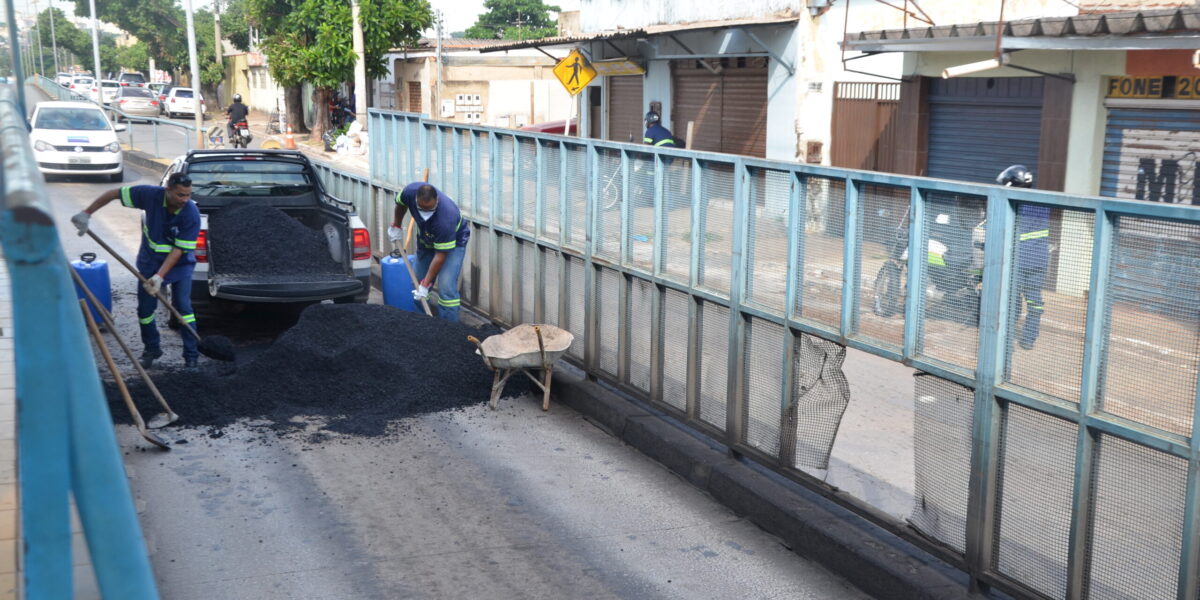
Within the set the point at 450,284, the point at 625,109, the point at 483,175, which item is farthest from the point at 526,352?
the point at 625,109

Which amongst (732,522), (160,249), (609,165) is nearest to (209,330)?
(160,249)

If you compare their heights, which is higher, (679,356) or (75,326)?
(75,326)

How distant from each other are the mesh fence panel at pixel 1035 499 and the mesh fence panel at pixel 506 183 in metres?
6.14

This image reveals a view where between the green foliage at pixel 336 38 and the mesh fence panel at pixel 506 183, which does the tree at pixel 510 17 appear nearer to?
the green foliage at pixel 336 38

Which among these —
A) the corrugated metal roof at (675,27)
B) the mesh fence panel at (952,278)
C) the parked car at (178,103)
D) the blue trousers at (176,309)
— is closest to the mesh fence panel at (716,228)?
the mesh fence panel at (952,278)

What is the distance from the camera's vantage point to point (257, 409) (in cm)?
839

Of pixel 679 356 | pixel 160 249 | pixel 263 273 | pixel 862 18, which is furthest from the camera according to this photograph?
pixel 862 18

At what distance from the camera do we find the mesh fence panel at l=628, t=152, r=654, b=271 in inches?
309

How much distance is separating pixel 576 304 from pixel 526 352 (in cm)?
94

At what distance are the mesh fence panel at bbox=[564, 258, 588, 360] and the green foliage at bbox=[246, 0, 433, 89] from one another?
1089 inches

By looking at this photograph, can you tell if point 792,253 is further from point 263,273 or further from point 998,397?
point 263,273

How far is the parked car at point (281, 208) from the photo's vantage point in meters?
10.3

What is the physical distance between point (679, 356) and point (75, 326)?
20.0 feet

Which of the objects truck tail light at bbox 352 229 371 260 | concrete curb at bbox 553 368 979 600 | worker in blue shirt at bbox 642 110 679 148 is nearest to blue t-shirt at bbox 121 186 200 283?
truck tail light at bbox 352 229 371 260
